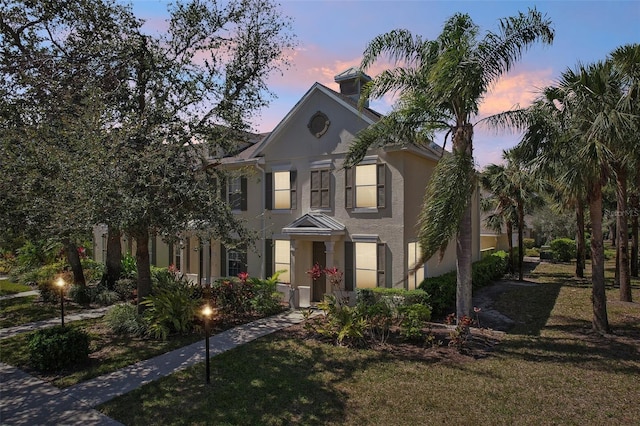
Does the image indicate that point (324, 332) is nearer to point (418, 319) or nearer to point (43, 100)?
point (418, 319)

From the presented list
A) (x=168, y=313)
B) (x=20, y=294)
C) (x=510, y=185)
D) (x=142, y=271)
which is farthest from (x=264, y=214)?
(x=510, y=185)

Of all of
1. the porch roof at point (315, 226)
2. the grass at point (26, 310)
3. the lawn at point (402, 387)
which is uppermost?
the porch roof at point (315, 226)

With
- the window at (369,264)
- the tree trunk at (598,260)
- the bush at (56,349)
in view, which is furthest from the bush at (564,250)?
the bush at (56,349)

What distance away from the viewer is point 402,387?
8250mm

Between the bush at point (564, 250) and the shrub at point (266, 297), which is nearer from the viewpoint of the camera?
the shrub at point (266, 297)

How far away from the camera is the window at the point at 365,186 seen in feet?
48.4

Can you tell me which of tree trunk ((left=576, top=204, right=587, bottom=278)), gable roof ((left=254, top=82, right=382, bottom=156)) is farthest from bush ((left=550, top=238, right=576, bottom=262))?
gable roof ((left=254, top=82, right=382, bottom=156))

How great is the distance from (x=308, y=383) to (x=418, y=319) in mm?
4253

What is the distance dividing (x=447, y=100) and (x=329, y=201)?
6781mm

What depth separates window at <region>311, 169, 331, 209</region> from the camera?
52.4ft

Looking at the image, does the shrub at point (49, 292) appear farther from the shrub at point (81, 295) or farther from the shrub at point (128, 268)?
the shrub at point (128, 268)

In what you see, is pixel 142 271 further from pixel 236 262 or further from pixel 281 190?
pixel 281 190

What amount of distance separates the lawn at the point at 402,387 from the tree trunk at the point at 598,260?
0.59m

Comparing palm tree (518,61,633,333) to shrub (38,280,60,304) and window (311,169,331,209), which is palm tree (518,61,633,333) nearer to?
window (311,169,331,209)
